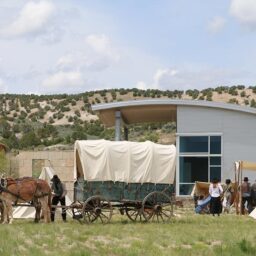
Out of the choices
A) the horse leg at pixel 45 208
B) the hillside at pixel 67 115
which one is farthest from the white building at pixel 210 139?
the hillside at pixel 67 115

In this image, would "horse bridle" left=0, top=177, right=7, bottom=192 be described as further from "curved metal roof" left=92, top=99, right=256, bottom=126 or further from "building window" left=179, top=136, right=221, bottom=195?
"curved metal roof" left=92, top=99, right=256, bottom=126

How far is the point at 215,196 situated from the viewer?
27922 mm

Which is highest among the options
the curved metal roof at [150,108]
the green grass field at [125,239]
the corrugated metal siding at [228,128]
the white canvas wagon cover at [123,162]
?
the curved metal roof at [150,108]

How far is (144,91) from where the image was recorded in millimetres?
87938

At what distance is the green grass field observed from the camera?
715 inches

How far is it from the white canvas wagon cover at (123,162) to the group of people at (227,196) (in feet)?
9.70

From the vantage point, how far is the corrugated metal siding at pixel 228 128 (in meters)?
39.2

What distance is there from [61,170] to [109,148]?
62.8 ft

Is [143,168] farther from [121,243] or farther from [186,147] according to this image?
[186,147]

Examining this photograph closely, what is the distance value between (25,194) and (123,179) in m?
3.03

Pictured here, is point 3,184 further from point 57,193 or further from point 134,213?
point 134,213

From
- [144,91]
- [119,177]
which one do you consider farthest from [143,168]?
[144,91]

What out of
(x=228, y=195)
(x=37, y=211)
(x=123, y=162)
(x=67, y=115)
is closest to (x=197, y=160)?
(x=228, y=195)

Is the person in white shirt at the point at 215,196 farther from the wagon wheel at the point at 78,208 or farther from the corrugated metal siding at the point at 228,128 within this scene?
the corrugated metal siding at the point at 228,128
